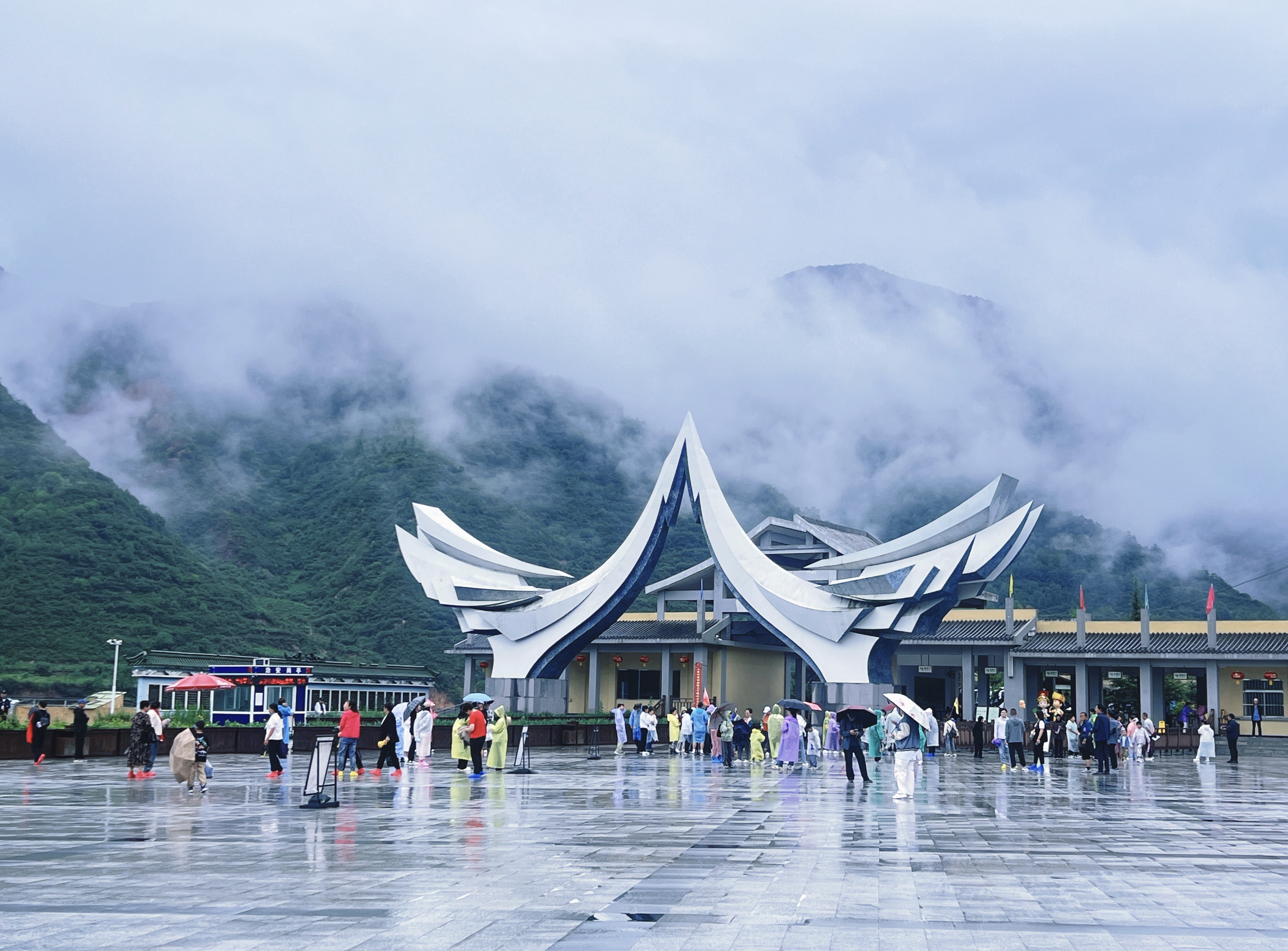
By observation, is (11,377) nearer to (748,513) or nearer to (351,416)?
(351,416)

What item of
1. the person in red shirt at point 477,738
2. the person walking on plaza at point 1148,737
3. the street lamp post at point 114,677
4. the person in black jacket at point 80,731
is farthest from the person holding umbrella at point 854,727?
the street lamp post at point 114,677

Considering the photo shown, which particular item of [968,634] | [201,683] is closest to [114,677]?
[201,683]

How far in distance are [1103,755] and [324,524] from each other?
66240mm

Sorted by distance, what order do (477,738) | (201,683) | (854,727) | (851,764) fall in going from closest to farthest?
(854,727) → (477,738) → (851,764) → (201,683)

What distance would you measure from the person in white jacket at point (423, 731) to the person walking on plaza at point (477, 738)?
402 centimetres

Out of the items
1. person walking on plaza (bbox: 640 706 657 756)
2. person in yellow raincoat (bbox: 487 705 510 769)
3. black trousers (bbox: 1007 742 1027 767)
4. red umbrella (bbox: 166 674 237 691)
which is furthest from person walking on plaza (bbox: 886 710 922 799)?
red umbrella (bbox: 166 674 237 691)

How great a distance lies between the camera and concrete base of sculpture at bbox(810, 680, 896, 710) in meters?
33.2

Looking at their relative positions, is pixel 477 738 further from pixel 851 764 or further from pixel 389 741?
pixel 851 764

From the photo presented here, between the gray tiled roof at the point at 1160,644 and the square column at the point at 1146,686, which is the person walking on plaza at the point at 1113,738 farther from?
the square column at the point at 1146,686

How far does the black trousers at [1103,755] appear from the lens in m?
22.0

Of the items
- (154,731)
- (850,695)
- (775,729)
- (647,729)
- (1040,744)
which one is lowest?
(647,729)

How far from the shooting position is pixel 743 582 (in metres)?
35.2

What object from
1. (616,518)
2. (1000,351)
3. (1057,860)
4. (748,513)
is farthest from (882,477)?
(1057,860)

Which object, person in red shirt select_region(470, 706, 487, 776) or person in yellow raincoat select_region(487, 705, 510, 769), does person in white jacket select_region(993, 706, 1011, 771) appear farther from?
person in red shirt select_region(470, 706, 487, 776)
